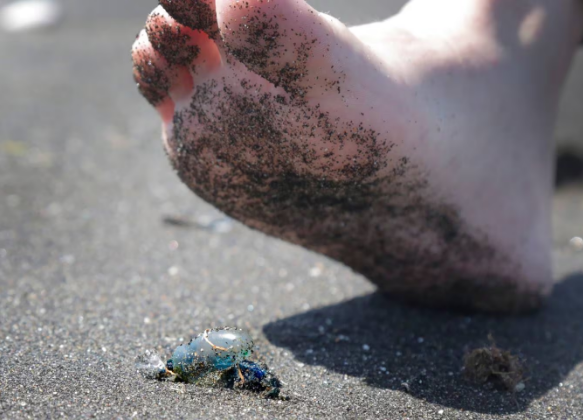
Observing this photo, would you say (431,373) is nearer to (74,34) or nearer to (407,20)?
(407,20)

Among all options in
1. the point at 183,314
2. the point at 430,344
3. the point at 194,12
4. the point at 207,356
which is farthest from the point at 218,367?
the point at 194,12

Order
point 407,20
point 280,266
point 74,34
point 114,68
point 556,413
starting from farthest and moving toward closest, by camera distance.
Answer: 1. point 74,34
2. point 114,68
3. point 280,266
4. point 407,20
5. point 556,413

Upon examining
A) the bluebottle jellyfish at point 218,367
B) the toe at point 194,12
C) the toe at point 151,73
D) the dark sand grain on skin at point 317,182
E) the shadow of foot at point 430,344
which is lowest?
the shadow of foot at point 430,344

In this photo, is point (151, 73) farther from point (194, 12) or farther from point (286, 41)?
point (286, 41)

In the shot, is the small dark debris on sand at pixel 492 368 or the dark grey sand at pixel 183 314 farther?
the small dark debris on sand at pixel 492 368

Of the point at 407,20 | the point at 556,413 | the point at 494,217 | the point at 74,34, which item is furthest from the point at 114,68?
the point at 556,413

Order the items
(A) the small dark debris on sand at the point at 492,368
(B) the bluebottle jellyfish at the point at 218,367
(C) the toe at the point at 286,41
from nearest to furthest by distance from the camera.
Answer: (C) the toe at the point at 286,41 → (B) the bluebottle jellyfish at the point at 218,367 → (A) the small dark debris on sand at the point at 492,368

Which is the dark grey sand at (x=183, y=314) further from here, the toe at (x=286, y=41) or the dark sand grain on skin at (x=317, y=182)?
the toe at (x=286, y=41)

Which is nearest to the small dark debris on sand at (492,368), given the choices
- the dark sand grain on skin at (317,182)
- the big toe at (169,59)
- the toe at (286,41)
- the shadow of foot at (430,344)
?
the shadow of foot at (430,344)
